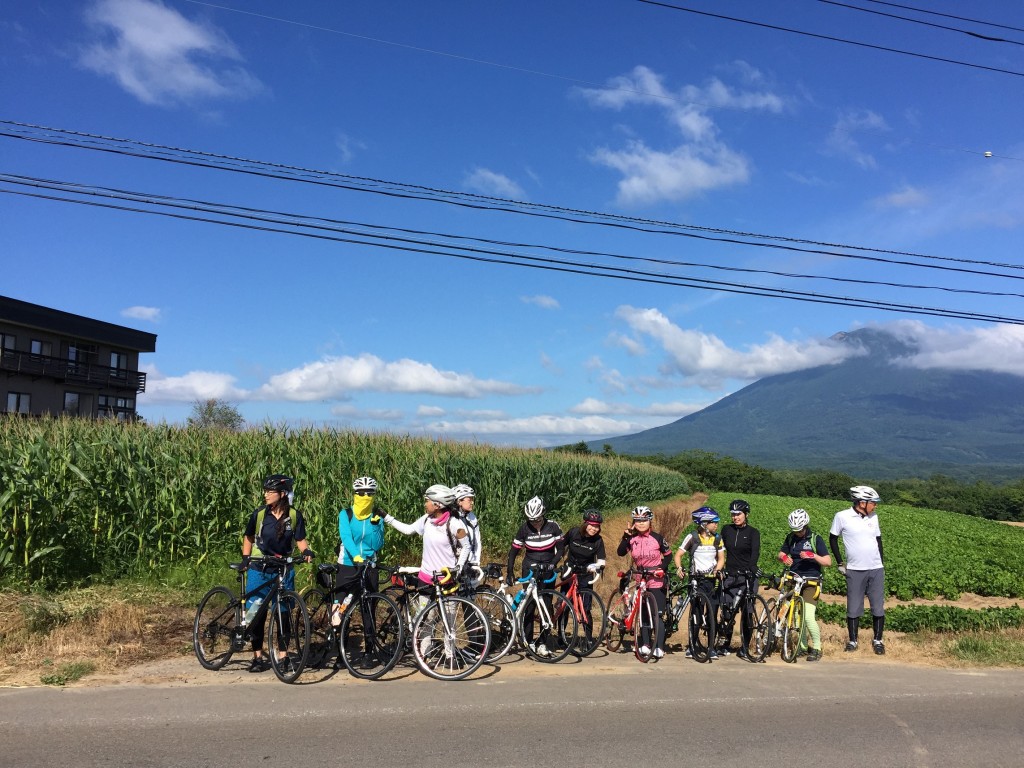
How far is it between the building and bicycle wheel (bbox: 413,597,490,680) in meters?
30.3

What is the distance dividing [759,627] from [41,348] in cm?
3973

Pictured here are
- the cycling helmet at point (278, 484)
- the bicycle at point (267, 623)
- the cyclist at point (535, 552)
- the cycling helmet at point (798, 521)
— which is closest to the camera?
the bicycle at point (267, 623)

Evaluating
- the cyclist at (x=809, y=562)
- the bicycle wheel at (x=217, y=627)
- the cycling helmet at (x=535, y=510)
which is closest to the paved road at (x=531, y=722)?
the bicycle wheel at (x=217, y=627)

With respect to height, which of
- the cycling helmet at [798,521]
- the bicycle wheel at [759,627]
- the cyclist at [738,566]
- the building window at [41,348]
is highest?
the building window at [41,348]

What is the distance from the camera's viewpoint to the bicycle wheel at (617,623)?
9469 mm

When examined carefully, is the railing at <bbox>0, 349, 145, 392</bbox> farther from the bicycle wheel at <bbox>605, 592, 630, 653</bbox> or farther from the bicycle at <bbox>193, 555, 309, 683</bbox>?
the bicycle wheel at <bbox>605, 592, 630, 653</bbox>

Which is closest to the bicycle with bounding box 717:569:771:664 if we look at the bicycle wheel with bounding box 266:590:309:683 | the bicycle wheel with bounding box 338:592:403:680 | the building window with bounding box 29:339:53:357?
the bicycle wheel with bounding box 338:592:403:680

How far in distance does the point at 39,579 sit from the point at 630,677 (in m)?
9.31

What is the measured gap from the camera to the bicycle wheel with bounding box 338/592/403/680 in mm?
7676

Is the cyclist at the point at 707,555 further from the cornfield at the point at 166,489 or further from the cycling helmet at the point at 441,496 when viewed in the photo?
the cornfield at the point at 166,489

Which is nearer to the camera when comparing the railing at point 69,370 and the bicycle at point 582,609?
the bicycle at point 582,609

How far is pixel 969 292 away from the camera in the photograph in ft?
64.1

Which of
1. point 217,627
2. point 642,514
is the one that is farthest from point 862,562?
point 217,627

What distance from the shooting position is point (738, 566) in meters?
9.56
